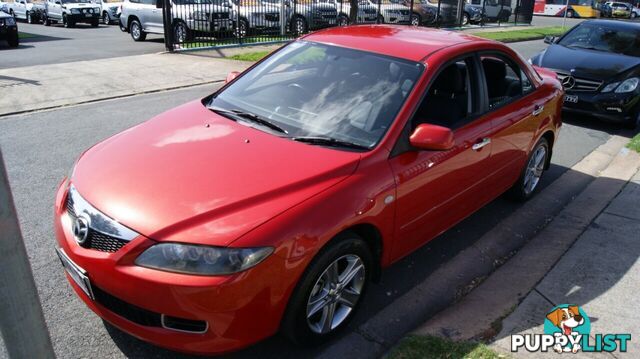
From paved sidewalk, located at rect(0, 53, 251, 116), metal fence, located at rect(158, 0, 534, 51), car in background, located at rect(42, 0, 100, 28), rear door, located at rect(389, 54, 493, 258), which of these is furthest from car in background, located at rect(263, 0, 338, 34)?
rear door, located at rect(389, 54, 493, 258)

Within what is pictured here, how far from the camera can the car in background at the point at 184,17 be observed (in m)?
14.6

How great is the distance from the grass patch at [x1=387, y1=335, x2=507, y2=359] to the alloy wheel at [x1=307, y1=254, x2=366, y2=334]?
38 centimetres

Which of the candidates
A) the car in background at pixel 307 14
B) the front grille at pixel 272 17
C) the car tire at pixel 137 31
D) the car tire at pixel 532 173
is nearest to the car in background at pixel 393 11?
the car in background at pixel 307 14

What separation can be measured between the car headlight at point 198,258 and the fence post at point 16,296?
60cm

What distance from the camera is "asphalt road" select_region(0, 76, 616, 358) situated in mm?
2975

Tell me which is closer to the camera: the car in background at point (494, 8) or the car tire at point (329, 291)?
the car tire at point (329, 291)

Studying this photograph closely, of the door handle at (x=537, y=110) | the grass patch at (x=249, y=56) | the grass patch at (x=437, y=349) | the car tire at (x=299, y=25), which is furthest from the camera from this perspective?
the car tire at (x=299, y=25)

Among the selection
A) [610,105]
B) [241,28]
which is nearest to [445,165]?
[610,105]

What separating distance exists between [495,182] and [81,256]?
331 centimetres

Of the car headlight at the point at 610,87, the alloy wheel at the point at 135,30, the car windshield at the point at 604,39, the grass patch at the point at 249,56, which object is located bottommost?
the grass patch at the point at 249,56

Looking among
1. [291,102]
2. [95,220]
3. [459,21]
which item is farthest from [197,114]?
[459,21]

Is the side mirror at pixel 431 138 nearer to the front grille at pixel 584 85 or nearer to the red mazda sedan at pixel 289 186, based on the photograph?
the red mazda sedan at pixel 289 186

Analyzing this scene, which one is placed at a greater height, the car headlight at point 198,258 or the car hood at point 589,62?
the car hood at point 589,62

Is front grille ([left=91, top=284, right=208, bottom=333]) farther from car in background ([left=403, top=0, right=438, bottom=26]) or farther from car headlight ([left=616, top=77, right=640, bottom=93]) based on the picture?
car in background ([left=403, top=0, right=438, bottom=26])
